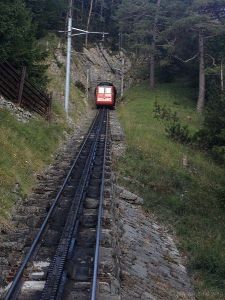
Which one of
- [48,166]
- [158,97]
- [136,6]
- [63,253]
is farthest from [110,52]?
[63,253]

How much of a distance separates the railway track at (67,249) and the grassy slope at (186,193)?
2.57 meters

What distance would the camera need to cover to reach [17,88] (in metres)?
23.8

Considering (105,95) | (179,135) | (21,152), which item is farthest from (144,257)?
(105,95)

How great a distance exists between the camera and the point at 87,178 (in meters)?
16.3

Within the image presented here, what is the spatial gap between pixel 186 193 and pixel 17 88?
1032cm

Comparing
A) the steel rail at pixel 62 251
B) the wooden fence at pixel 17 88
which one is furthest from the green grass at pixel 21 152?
the steel rail at pixel 62 251

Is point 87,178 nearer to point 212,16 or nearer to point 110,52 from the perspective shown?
point 212,16

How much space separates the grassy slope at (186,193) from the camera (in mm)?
12188

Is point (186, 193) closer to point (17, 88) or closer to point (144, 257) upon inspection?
point (144, 257)

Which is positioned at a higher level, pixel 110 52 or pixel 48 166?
pixel 110 52

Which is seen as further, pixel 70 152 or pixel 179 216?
pixel 70 152

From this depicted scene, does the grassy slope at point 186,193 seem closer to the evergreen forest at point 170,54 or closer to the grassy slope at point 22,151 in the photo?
the evergreen forest at point 170,54

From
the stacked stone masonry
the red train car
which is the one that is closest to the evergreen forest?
the stacked stone masonry

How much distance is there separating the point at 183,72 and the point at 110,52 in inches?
700
